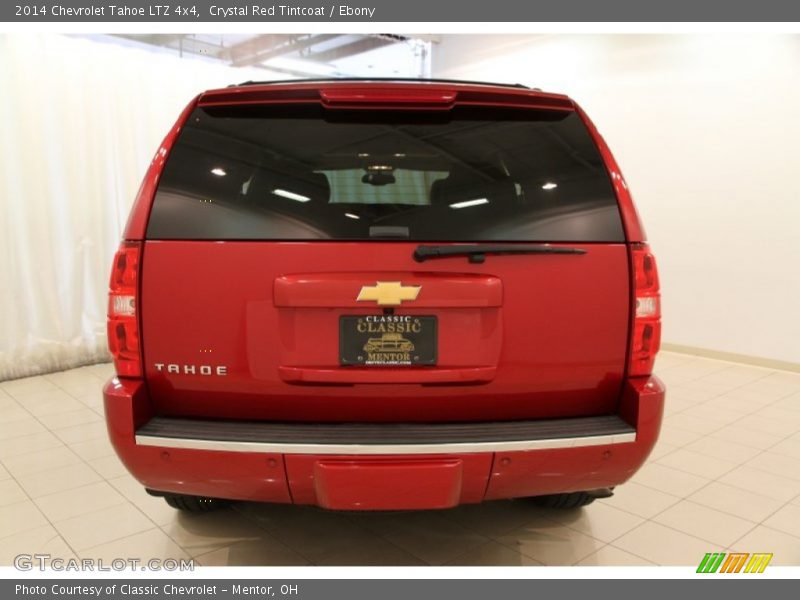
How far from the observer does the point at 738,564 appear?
2.29 m

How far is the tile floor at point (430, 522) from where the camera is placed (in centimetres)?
231

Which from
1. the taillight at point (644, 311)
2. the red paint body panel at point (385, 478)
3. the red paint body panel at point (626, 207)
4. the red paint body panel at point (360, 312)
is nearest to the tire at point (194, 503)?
the red paint body panel at point (360, 312)

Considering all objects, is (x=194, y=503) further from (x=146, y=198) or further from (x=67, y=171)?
(x=67, y=171)

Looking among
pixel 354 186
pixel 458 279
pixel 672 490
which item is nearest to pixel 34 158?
pixel 354 186

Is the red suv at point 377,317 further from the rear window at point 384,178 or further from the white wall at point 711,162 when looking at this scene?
the white wall at point 711,162

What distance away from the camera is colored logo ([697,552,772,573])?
2.27 m

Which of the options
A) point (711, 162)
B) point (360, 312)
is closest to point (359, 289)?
point (360, 312)

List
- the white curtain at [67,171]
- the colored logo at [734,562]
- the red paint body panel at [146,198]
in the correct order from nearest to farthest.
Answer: the red paint body panel at [146,198], the colored logo at [734,562], the white curtain at [67,171]

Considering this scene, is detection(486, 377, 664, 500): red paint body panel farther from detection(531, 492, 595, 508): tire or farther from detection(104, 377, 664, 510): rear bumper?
detection(531, 492, 595, 508): tire

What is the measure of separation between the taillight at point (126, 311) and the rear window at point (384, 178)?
0.35ft

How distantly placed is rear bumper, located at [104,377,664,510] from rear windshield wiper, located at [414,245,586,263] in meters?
0.49

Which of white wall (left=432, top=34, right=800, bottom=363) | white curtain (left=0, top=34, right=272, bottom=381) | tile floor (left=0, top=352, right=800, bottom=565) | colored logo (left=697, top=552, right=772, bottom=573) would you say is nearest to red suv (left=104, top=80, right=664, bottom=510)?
tile floor (left=0, top=352, right=800, bottom=565)

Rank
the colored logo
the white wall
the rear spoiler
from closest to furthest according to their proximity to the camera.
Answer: the rear spoiler
the colored logo
the white wall

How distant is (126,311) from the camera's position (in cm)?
178
